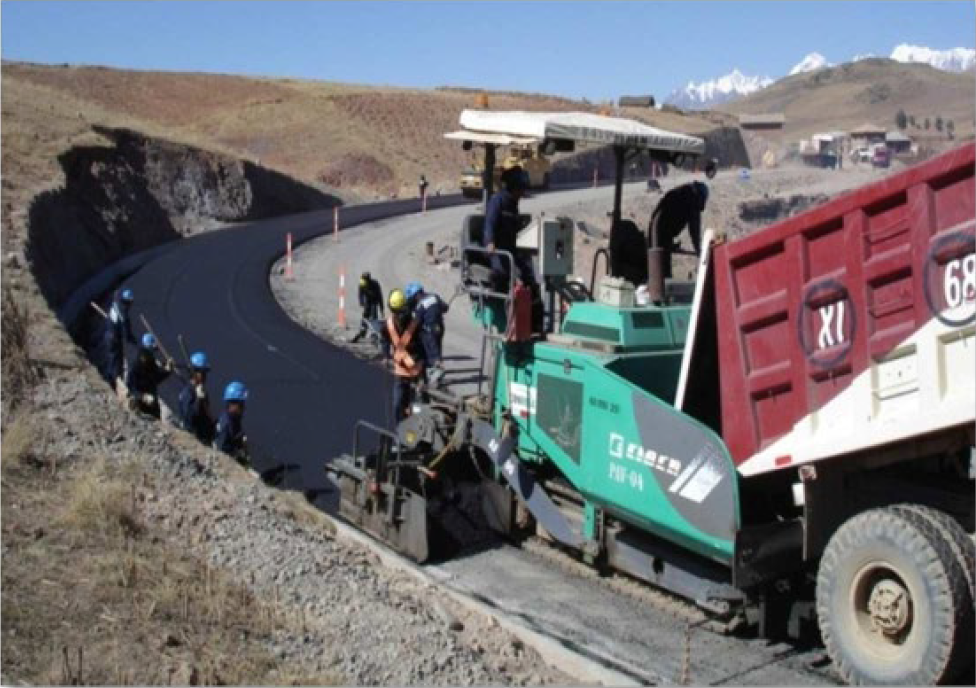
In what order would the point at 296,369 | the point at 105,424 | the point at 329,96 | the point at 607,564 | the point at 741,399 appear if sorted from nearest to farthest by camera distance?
the point at 741,399
the point at 607,564
the point at 105,424
the point at 296,369
the point at 329,96

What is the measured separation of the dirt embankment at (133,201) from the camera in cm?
2070

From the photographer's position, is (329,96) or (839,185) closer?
(839,185)

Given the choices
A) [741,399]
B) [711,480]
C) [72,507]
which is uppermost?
[741,399]

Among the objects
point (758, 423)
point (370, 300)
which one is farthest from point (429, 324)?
point (370, 300)

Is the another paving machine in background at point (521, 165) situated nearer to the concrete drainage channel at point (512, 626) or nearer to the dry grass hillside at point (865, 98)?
the concrete drainage channel at point (512, 626)

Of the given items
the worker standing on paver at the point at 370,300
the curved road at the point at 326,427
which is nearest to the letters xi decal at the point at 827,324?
the curved road at the point at 326,427

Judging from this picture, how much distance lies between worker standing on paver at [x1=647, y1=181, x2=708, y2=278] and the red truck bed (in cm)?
149

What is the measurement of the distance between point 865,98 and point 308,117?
113624mm

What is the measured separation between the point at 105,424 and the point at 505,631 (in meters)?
3.78

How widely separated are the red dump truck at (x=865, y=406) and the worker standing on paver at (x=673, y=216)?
4.61 feet

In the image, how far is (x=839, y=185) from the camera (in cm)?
5431

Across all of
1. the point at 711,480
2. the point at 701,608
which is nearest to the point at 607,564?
the point at 701,608

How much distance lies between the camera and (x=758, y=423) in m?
6.17

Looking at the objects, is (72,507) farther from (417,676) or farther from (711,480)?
(711,480)
